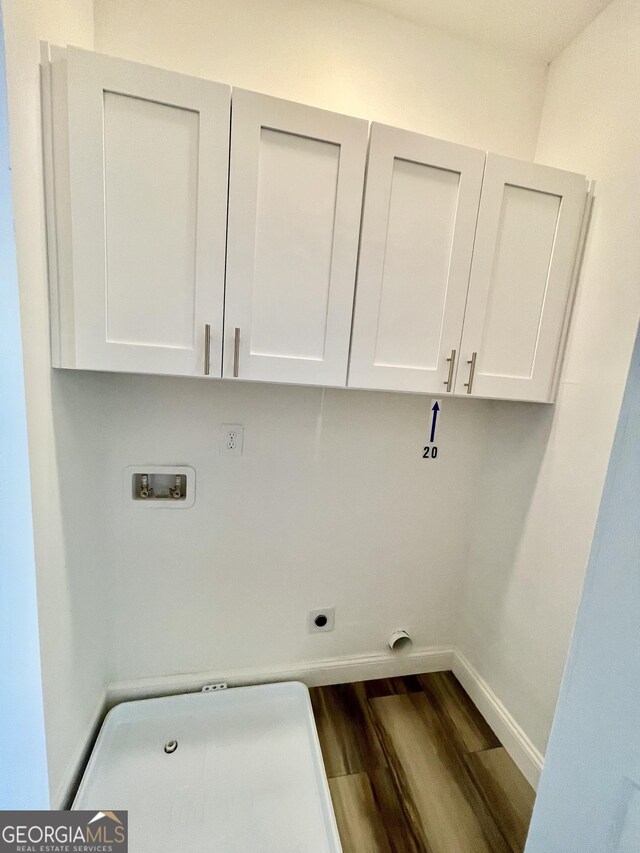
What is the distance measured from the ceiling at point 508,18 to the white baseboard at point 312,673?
268 cm

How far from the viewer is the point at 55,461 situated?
1027mm

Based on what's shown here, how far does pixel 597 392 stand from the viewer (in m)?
1.25

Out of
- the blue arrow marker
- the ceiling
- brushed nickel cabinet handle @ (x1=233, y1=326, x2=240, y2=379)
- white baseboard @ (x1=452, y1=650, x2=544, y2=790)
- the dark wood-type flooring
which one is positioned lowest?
the dark wood-type flooring

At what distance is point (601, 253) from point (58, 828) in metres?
2.42

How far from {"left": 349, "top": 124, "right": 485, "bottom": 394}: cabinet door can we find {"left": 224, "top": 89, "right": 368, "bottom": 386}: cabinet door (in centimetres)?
6

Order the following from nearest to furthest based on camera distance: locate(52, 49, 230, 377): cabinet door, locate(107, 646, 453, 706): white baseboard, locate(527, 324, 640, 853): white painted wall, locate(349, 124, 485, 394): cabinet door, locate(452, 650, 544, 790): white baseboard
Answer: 1. locate(527, 324, 640, 853): white painted wall
2. locate(52, 49, 230, 377): cabinet door
3. locate(349, 124, 485, 394): cabinet door
4. locate(452, 650, 544, 790): white baseboard
5. locate(107, 646, 453, 706): white baseboard

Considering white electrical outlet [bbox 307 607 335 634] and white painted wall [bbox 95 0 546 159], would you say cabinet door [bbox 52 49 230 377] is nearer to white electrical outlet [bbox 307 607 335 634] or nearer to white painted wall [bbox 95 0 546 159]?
white painted wall [bbox 95 0 546 159]

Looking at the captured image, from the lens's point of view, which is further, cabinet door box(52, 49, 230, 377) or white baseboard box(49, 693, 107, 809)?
white baseboard box(49, 693, 107, 809)

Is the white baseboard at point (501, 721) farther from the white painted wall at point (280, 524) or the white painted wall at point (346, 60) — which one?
the white painted wall at point (346, 60)

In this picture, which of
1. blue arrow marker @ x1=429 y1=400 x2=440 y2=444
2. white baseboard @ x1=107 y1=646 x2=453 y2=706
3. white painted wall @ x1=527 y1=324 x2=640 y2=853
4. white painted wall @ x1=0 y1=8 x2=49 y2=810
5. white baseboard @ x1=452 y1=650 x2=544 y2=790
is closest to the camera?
white painted wall @ x1=527 y1=324 x2=640 y2=853

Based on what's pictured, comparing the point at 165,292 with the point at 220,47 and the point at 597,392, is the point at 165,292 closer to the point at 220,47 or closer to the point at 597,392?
the point at 220,47

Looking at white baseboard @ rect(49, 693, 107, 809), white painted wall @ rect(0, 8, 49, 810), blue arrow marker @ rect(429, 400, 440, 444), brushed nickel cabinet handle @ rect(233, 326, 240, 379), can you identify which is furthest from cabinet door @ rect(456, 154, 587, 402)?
white baseboard @ rect(49, 693, 107, 809)

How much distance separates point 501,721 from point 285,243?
6.84 feet

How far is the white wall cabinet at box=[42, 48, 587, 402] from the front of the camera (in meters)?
0.96
